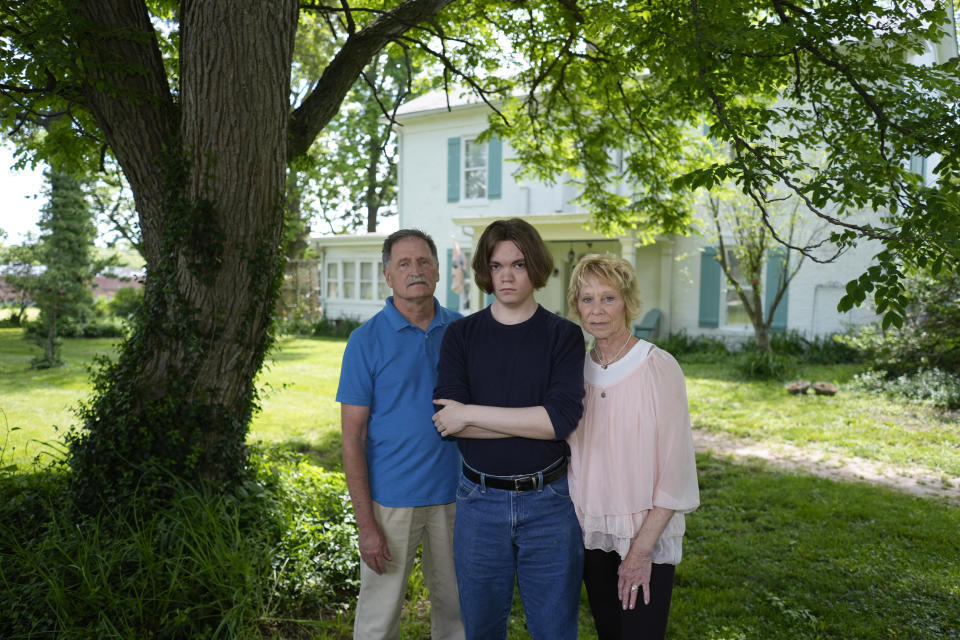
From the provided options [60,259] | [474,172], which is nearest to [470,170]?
[474,172]

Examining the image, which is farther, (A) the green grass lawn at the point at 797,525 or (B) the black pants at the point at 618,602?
(A) the green grass lawn at the point at 797,525

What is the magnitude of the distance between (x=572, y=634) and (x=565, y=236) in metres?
12.9

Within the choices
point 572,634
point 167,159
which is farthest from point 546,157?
point 572,634

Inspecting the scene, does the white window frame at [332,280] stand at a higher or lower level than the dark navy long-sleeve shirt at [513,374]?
higher

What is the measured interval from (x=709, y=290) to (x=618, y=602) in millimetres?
12684

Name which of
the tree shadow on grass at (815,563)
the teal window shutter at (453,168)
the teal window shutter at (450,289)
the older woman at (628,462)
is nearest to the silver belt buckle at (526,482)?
the older woman at (628,462)

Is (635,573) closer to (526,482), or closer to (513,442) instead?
(526,482)

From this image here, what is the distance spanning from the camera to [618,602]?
238 centimetres

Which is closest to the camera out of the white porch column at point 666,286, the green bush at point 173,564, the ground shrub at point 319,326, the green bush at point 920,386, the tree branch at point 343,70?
the green bush at point 173,564

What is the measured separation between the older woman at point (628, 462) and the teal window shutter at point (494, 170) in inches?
548

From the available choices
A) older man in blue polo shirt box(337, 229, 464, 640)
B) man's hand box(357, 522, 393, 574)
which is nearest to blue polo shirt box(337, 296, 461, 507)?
older man in blue polo shirt box(337, 229, 464, 640)

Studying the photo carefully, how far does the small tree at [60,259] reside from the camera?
41.1 feet

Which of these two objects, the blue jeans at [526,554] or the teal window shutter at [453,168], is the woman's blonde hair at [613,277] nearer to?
the blue jeans at [526,554]

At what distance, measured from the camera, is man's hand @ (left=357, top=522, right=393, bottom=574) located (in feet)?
8.58
